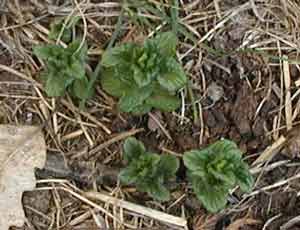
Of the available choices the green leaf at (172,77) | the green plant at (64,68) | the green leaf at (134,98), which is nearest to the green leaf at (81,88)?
the green plant at (64,68)

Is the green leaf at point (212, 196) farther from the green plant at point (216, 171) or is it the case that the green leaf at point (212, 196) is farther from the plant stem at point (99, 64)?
the plant stem at point (99, 64)

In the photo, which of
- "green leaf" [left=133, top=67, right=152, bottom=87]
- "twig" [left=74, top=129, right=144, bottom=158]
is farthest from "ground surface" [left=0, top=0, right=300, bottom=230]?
"green leaf" [left=133, top=67, right=152, bottom=87]

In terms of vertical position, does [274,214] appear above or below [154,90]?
below

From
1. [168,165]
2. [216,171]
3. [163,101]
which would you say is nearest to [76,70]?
[163,101]

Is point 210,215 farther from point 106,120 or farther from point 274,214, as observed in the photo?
point 106,120

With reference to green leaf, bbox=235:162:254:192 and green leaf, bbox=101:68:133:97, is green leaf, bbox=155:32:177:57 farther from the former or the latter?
green leaf, bbox=235:162:254:192

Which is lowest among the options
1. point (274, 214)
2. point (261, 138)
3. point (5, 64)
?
point (274, 214)

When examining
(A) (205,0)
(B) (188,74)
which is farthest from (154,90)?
(A) (205,0)
